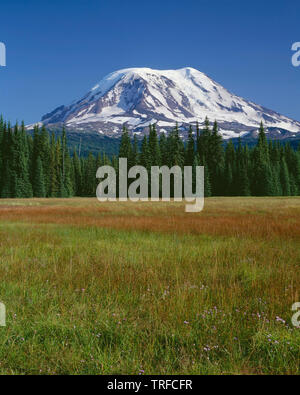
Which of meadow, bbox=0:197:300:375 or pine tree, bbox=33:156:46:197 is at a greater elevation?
pine tree, bbox=33:156:46:197

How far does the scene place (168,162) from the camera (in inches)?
2815

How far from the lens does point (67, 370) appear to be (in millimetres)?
2732

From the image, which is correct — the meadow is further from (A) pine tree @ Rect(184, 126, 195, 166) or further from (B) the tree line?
(A) pine tree @ Rect(184, 126, 195, 166)

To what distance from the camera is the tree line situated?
6234 cm

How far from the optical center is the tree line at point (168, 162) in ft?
205

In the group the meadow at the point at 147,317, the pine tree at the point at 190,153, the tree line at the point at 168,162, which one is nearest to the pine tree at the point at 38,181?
the tree line at the point at 168,162

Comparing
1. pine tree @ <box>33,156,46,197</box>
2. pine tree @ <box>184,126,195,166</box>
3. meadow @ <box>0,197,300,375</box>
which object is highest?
pine tree @ <box>184,126,195,166</box>

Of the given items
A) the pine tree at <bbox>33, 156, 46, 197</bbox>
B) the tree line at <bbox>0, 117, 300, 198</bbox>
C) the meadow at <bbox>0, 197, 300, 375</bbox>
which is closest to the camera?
the meadow at <bbox>0, 197, 300, 375</bbox>

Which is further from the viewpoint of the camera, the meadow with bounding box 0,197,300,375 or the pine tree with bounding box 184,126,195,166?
the pine tree with bounding box 184,126,195,166

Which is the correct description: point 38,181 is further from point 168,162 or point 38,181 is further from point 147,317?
point 147,317

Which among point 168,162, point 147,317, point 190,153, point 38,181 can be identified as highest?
point 190,153

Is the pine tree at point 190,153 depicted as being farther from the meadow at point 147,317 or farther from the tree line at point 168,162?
the meadow at point 147,317

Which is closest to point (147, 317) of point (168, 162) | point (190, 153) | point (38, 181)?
point (38, 181)

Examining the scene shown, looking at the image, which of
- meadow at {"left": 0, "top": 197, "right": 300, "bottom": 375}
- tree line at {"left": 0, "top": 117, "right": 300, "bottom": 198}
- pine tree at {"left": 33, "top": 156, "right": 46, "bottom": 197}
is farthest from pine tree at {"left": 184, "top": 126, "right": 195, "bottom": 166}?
meadow at {"left": 0, "top": 197, "right": 300, "bottom": 375}
